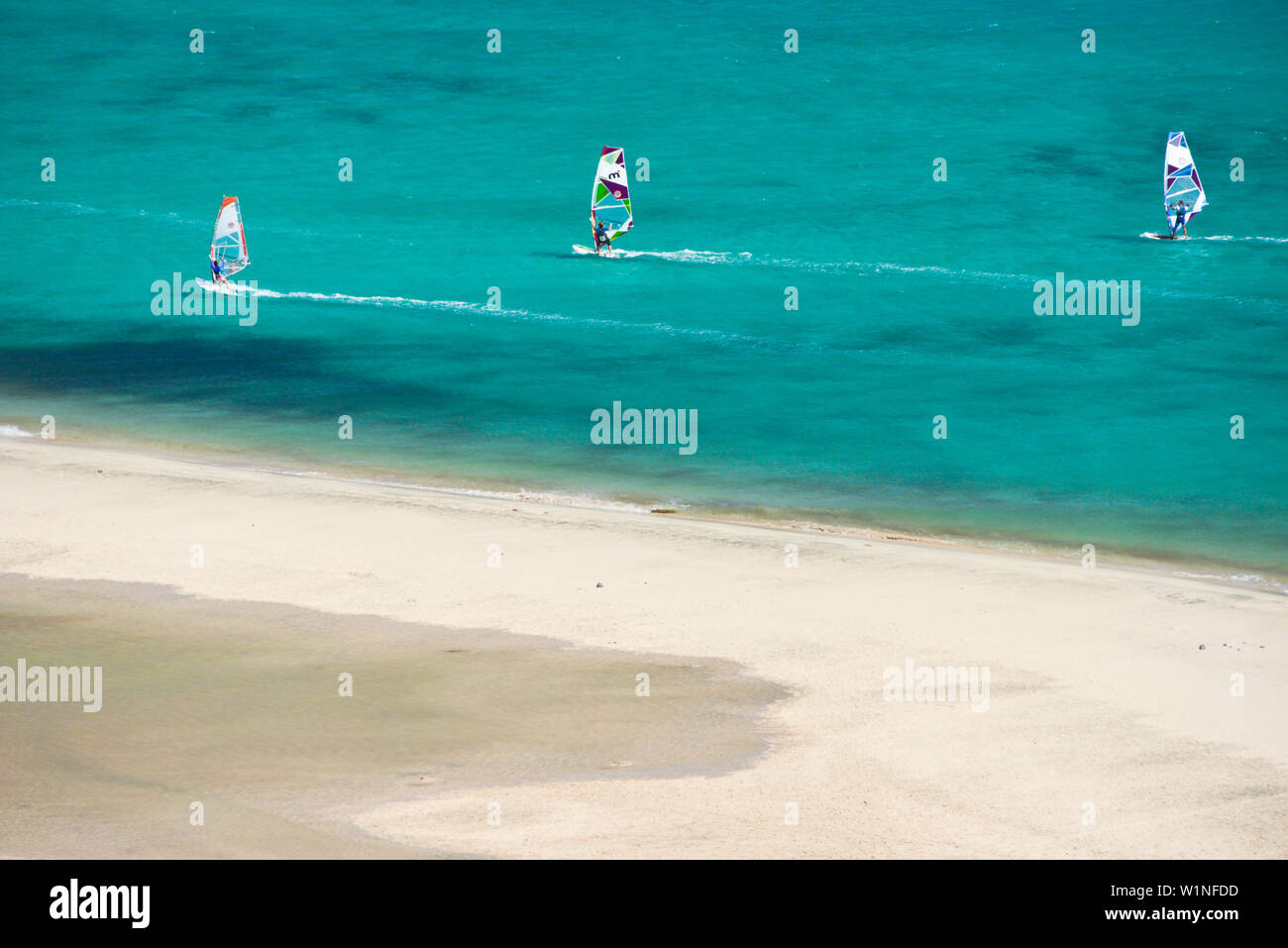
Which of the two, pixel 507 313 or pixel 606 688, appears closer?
pixel 606 688

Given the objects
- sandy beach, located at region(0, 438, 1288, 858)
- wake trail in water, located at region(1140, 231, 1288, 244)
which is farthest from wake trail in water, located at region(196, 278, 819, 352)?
wake trail in water, located at region(1140, 231, 1288, 244)

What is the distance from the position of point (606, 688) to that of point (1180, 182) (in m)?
46.5

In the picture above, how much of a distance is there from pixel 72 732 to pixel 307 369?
23.6 metres

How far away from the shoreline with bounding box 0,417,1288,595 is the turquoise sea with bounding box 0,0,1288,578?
294 millimetres

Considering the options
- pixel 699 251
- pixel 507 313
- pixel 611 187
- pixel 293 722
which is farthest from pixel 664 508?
pixel 699 251

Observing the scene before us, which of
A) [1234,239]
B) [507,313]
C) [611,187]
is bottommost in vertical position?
[507,313]

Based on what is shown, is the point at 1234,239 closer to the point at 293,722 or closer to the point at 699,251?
the point at 699,251

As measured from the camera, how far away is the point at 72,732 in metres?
12.1

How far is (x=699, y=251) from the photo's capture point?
5212 centimetres

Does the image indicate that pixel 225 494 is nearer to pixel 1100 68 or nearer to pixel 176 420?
pixel 176 420

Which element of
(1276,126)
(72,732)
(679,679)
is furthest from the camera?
(1276,126)

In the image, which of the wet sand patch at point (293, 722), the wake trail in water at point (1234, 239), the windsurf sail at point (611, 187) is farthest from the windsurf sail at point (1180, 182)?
the wet sand patch at point (293, 722)

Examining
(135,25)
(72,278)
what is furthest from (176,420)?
(135,25)

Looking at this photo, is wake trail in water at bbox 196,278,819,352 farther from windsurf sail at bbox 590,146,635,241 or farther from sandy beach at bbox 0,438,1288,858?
sandy beach at bbox 0,438,1288,858
